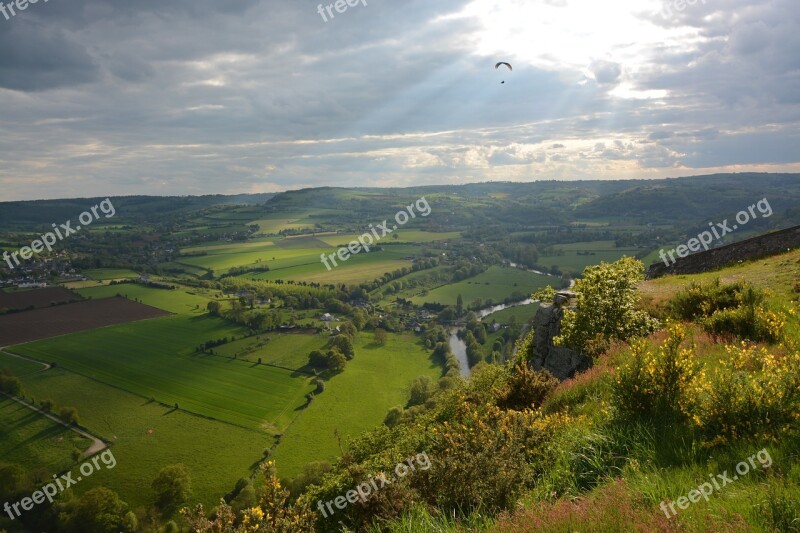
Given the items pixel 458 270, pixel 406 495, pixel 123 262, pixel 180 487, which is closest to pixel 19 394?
pixel 180 487

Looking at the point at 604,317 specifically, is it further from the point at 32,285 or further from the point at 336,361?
the point at 32,285

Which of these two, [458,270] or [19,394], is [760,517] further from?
[458,270]

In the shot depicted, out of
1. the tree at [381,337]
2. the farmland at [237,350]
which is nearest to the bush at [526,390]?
the farmland at [237,350]

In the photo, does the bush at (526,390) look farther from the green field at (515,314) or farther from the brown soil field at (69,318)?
the brown soil field at (69,318)

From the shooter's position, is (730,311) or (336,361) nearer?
(730,311)

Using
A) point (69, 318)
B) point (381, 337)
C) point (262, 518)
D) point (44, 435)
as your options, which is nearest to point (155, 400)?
point (44, 435)
